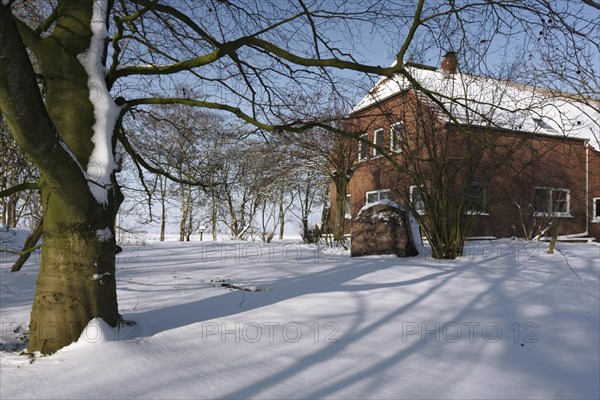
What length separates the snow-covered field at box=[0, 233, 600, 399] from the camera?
A: 238cm

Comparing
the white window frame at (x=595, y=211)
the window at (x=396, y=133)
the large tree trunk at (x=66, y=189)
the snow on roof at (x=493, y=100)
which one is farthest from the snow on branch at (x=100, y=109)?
the white window frame at (x=595, y=211)

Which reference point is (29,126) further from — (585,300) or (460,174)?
(460,174)

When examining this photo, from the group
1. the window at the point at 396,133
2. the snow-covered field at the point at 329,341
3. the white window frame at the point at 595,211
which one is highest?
the window at the point at 396,133

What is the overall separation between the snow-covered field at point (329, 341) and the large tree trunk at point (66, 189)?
250mm

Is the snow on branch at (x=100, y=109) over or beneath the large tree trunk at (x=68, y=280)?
over

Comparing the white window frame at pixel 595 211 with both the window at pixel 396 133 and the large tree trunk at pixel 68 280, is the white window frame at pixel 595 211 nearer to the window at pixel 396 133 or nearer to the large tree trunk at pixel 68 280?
the window at pixel 396 133

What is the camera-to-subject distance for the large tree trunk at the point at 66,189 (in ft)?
8.87

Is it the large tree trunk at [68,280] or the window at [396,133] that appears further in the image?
the window at [396,133]

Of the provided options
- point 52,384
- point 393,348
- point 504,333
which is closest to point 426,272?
point 504,333

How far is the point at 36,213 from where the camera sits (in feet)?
27.9

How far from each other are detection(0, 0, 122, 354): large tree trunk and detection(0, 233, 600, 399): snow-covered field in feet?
0.82

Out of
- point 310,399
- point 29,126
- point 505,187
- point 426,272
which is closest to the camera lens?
point 310,399

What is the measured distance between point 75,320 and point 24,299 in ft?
7.31

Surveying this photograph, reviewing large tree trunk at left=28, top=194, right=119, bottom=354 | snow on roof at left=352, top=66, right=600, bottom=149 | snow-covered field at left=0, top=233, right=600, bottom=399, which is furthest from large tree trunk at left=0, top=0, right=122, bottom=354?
snow on roof at left=352, top=66, right=600, bottom=149
